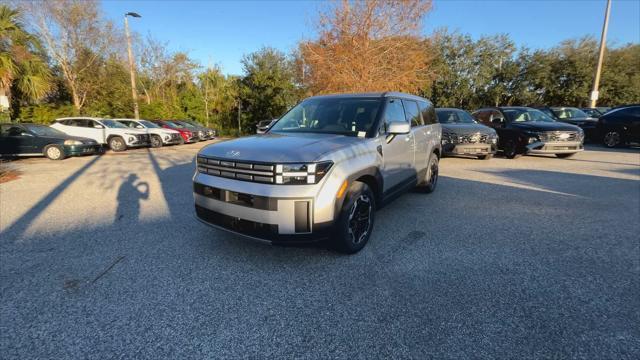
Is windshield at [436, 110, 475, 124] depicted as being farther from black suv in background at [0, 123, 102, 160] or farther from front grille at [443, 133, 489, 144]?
black suv in background at [0, 123, 102, 160]

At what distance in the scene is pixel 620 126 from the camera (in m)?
13.4

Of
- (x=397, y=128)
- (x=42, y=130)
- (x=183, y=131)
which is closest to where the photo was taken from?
(x=397, y=128)

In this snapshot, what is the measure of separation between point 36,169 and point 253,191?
989cm

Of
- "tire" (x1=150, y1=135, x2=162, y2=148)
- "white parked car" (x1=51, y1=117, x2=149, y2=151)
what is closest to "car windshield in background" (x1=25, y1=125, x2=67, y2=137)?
"white parked car" (x1=51, y1=117, x2=149, y2=151)

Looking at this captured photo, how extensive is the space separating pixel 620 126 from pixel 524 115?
20.4ft

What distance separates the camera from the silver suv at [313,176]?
112 inches

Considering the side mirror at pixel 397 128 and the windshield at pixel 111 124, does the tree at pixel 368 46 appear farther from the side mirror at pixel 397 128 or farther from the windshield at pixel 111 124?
the side mirror at pixel 397 128

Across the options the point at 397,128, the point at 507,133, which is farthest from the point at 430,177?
the point at 507,133

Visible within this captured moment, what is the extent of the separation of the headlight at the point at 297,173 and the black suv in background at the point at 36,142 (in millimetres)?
11874

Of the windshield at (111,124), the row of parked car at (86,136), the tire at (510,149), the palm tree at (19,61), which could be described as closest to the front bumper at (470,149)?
the tire at (510,149)

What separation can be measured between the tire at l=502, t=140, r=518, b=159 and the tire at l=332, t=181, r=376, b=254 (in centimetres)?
902

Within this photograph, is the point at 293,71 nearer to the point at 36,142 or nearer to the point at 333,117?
the point at 36,142

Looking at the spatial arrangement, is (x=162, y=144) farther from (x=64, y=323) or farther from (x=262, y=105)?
(x=64, y=323)

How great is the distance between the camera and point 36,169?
908cm
